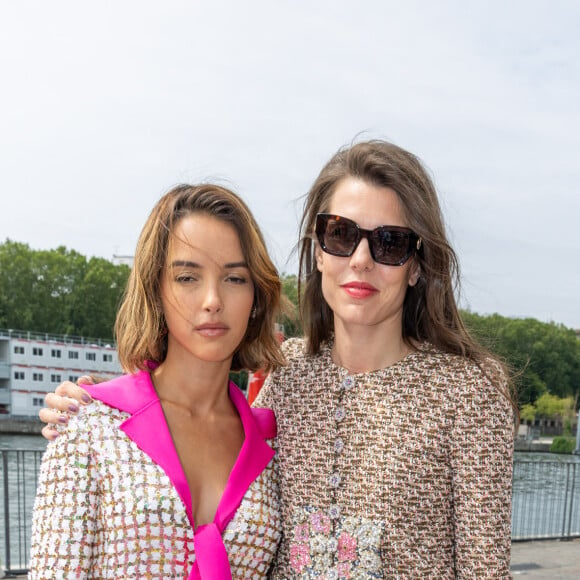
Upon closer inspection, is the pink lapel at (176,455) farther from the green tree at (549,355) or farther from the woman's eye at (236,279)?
the green tree at (549,355)

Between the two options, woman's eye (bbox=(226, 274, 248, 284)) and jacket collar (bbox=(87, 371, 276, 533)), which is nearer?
jacket collar (bbox=(87, 371, 276, 533))

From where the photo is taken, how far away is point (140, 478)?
183 centimetres

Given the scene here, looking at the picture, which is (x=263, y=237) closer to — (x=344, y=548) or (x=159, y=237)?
(x=159, y=237)

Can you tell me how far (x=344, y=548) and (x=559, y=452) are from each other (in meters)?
56.1

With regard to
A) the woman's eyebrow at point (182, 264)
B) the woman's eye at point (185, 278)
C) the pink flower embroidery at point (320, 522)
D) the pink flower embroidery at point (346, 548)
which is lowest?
the pink flower embroidery at point (346, 548)

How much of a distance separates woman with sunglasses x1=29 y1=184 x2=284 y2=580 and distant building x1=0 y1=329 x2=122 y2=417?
42075mm

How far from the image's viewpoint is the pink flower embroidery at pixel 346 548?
194cm

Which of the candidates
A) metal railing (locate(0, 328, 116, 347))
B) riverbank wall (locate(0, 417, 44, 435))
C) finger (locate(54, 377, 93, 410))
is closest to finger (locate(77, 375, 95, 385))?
finger (locate(54, 377, 93, 410))

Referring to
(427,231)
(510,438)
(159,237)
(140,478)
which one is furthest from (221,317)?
(510,438)

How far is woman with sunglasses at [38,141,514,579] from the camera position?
1.91 meters

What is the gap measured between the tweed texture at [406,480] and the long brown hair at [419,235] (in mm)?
103

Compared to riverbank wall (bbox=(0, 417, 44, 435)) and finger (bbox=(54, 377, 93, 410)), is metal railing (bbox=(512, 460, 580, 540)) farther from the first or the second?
riverbank wall (bbox=(0, 417, 44, 435))

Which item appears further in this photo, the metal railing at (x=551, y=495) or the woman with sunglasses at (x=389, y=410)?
the metal railing at (x=551, y=495)

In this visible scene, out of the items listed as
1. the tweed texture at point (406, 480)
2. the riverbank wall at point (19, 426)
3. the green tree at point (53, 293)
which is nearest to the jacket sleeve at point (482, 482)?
the tweed texture at point (406, 480)
